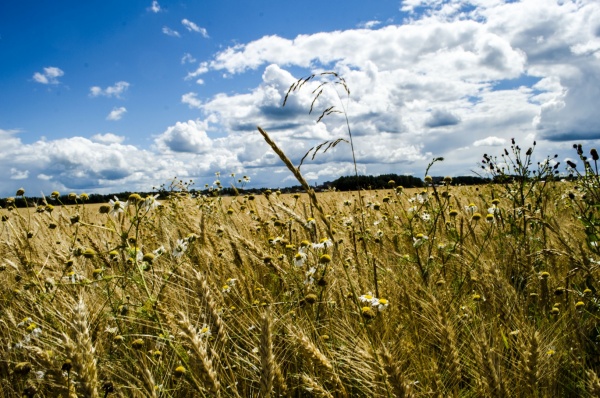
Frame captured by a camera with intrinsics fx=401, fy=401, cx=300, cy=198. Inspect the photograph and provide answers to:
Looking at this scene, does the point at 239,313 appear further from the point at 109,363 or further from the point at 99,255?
the point at 99,255

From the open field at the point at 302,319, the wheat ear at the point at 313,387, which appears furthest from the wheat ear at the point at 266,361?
the wheat ear at the point at 313,387

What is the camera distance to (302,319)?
1798 millimetres

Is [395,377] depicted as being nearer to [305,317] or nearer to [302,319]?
[302,319]

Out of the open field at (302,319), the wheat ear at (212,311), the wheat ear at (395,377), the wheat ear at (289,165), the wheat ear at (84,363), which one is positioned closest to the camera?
the wheat ear at (84,363)

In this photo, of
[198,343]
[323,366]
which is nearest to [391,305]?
[323,366]

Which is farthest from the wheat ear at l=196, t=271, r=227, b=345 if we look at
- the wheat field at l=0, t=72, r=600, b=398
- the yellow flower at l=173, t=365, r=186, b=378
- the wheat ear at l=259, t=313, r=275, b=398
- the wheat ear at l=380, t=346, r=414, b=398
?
the wheat ear at l=380, t=346, r=414, b=398

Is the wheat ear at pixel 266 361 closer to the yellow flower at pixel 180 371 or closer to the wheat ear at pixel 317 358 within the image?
the wheat ear at pixel 317 358

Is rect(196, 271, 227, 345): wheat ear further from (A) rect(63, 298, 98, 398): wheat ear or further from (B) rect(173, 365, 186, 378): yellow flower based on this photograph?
(A) rect(63, 298, 98, 398): wheat ear

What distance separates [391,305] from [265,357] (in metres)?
1.06

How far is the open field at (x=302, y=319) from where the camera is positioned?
1419 mm

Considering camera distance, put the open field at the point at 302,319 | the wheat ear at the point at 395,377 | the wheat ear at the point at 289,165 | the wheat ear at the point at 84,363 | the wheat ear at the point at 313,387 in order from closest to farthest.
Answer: the wheat ear at the point at 84,363
the wheat ear at the point at 395,377
the wheat ear at the point at 313,387
the open field at the point at 302,319
the wheat ear at the point at 289,165

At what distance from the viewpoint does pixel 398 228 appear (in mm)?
4316

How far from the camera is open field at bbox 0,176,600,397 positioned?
1.42 metres

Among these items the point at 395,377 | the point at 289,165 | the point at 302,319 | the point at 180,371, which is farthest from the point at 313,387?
the point at 289,165
